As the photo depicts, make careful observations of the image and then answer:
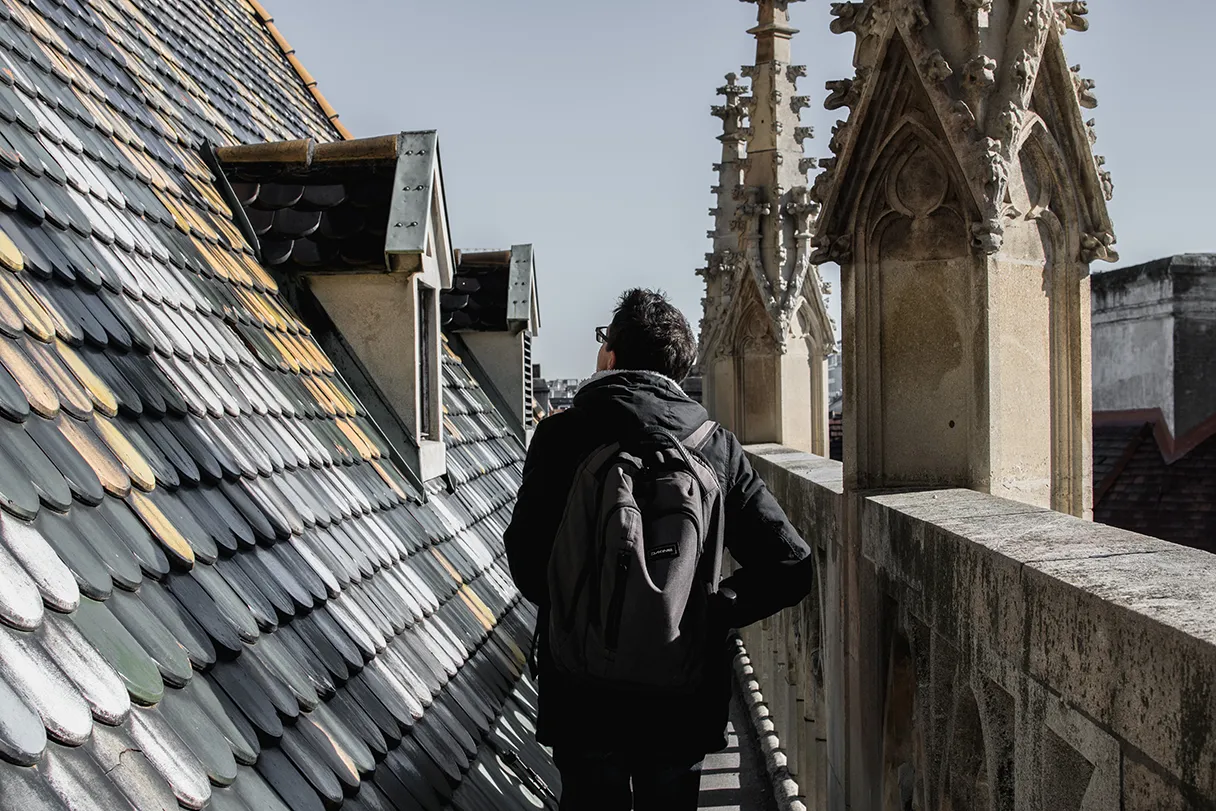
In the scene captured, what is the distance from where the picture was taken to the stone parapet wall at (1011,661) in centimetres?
200

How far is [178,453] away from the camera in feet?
10.3

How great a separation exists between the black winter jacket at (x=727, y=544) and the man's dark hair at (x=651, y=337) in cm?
8

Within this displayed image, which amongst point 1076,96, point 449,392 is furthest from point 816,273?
point 1076,96

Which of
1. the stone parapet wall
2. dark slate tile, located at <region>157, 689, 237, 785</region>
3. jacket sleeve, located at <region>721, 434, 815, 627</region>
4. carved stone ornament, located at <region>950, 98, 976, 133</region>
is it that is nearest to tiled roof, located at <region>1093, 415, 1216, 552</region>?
the stone parapet wall

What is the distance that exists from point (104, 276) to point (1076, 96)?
278 centimetres

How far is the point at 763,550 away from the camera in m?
3.06

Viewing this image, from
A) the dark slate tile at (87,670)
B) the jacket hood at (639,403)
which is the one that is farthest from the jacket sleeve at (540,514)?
the dark slate tile at (87,670)

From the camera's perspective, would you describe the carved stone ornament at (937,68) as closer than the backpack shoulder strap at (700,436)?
No

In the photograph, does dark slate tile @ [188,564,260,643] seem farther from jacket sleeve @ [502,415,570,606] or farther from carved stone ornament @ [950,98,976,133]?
carved stone ornament @ [950,98,976,133]

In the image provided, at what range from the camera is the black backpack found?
2768 mm

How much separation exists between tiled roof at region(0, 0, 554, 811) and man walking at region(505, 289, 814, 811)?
0.55m

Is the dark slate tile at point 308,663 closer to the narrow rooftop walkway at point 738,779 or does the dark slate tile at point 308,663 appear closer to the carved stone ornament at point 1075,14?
the carved stone ornament at point 1075,14

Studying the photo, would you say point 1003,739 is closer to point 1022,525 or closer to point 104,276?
point 1022,525

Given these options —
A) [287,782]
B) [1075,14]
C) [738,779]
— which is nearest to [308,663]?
[287,782]
